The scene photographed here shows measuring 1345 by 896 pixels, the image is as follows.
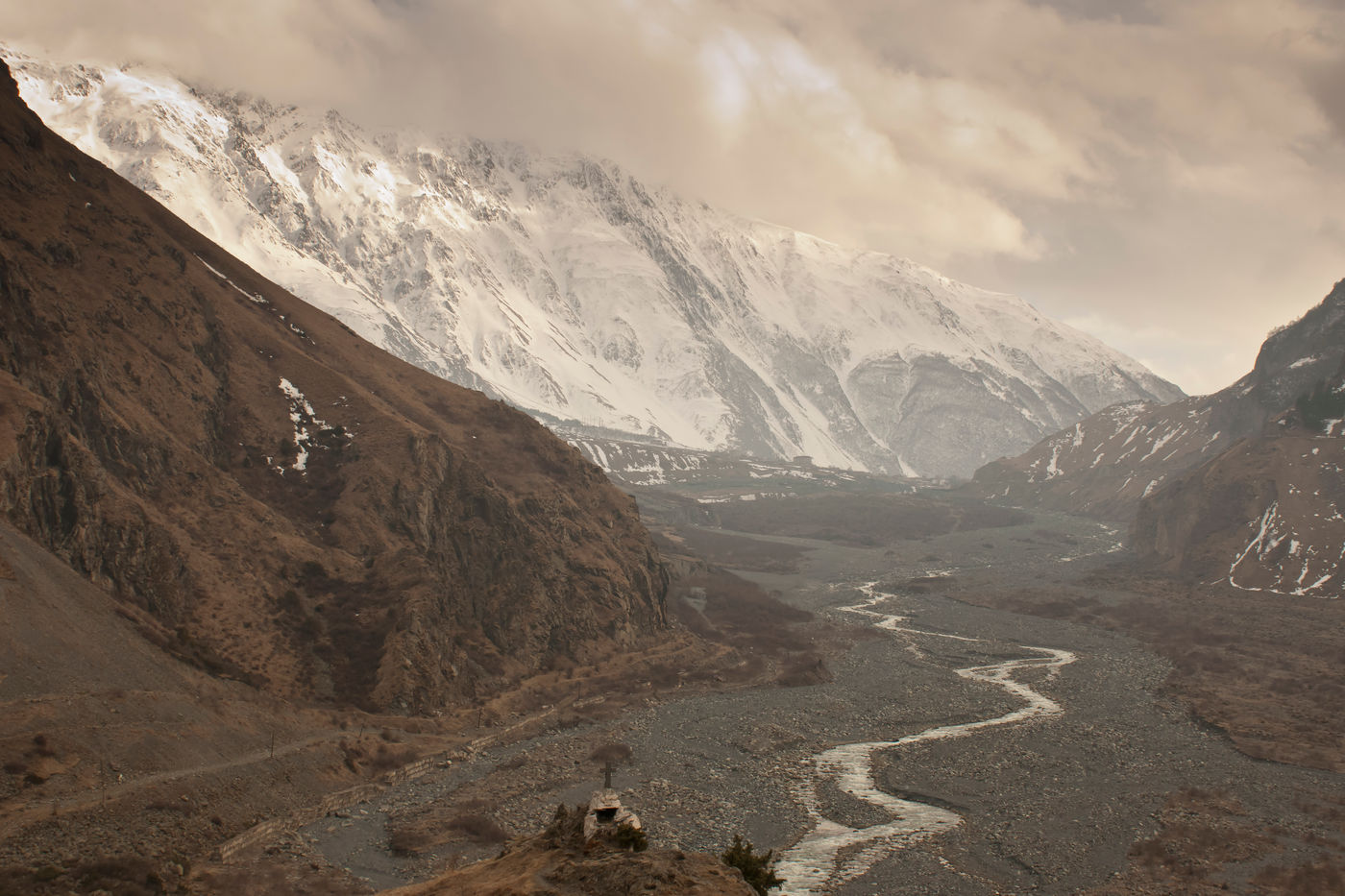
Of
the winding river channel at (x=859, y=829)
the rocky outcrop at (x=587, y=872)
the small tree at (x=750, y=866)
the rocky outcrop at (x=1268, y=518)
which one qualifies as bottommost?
the winding river channel at (x=859, y=829)

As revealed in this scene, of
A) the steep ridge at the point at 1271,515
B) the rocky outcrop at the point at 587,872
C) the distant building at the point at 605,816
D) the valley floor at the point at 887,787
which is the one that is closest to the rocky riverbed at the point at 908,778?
the valley floor at the point at 887,787

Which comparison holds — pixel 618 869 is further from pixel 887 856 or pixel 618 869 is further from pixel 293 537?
pixel 293 537

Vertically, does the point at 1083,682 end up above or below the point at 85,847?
above

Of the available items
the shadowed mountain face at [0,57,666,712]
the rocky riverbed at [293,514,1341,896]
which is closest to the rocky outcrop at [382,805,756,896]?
the rocky riverbed at [293,514,1341,896]

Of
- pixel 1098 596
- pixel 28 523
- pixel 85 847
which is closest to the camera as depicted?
pixel 85 847

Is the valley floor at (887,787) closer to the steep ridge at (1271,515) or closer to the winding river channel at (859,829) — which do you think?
the winding river channel at (859,829)

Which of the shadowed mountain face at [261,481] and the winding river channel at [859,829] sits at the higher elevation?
the shadowed mountain face at [261,481]

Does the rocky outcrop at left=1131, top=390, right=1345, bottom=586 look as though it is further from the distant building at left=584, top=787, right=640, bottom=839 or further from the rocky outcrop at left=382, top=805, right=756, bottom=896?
the rocky outcrop at left=382, top=805, right=756, bottom=896

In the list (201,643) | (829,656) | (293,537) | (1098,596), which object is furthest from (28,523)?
(1098,596)
